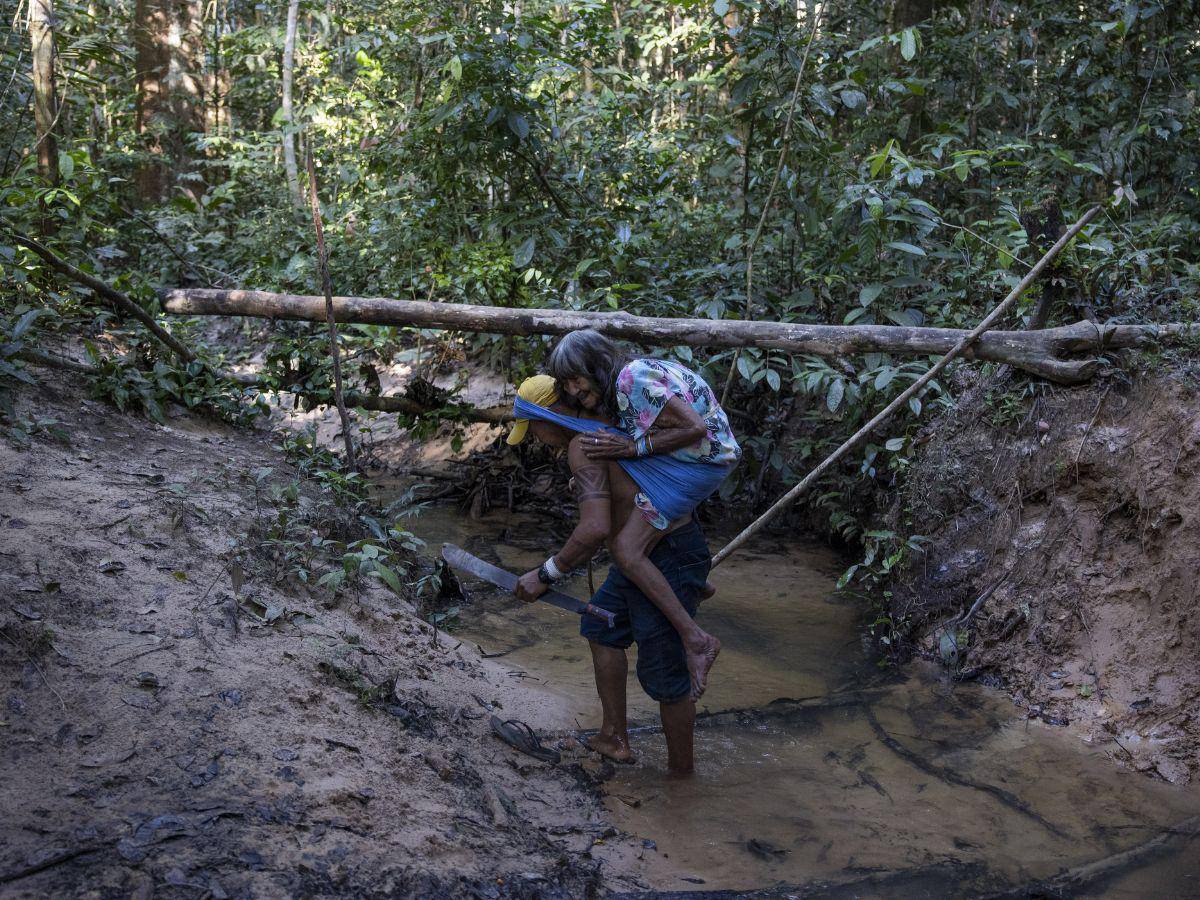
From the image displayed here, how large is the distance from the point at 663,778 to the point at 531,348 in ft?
14.1

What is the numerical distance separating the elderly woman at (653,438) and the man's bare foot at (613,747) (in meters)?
0.46

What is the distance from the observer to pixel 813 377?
5.58m

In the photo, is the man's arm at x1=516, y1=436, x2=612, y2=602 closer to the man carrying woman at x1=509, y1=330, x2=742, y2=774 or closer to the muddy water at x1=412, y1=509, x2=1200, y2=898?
the man carrying woman at x1=509, y1=330, x2=742, y2=774

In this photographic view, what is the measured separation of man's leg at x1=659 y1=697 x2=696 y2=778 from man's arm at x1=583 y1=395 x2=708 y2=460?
100cm

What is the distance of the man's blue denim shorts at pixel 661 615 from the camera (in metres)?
3.57

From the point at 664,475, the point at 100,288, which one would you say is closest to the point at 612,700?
the point at 664,475

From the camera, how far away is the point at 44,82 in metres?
7.16

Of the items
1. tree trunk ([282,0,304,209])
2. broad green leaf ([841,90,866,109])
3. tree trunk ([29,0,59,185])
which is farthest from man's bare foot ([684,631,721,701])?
tree trunk ([282,0,304,209])

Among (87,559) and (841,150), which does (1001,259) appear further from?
(87,559)

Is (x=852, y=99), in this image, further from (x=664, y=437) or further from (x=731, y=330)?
(x=664, y=437)

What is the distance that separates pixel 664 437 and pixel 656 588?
0.57m

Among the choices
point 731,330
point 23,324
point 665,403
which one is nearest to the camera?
point 665,403

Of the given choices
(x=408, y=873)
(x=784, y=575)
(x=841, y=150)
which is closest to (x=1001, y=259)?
(x=841, y=150)

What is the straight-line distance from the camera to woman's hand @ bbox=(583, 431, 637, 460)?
11.3 ft
